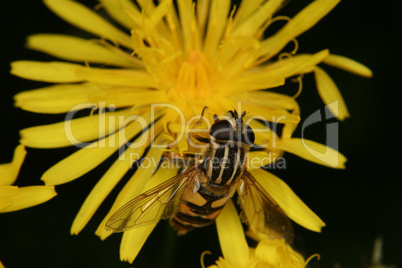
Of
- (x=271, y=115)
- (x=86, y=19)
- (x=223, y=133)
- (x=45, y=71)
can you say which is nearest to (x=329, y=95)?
(x=271, y=115)

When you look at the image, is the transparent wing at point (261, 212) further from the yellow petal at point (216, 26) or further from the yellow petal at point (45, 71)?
the yellow petal at point (45, 71)

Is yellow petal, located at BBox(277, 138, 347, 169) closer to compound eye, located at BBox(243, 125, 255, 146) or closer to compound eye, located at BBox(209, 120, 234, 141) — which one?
compound eye, located at BBox(243, 125, 255, 146)

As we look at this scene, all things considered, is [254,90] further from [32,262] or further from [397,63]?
[32,262]

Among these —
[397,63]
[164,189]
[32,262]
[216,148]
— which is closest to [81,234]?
[32,262]

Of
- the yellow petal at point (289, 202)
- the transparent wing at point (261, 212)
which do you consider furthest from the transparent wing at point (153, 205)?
the yellow petal at point (289, 202)

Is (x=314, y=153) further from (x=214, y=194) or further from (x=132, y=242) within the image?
(x=132, y=242)

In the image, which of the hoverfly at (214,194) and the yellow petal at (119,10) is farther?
the yellow petal at (119,10)

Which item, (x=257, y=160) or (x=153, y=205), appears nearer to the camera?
(x=153, y=205)
